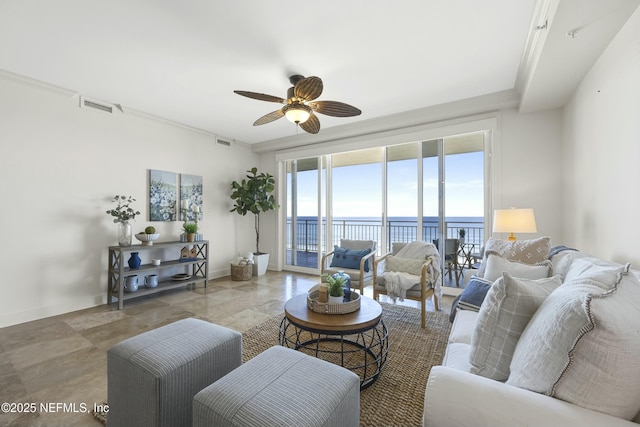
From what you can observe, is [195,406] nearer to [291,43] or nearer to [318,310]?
[318,310]

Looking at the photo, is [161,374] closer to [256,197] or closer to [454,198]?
[454,198]

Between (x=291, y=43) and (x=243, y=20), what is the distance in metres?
0.45

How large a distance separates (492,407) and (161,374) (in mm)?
1387

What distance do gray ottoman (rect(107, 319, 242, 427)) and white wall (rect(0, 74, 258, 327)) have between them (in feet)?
8.93

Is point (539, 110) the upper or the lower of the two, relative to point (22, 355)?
upper

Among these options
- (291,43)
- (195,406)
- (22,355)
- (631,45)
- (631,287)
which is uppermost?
(291,43)

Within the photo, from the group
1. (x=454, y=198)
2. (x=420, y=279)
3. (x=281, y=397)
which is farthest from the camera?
(x=454, y=198)

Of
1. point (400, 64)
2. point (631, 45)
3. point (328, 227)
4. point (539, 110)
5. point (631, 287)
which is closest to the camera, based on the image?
point (631, 287)

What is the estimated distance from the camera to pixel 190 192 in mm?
4711

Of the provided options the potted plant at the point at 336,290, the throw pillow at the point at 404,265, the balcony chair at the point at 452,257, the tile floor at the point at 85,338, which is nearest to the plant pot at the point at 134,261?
the tile floor at the point at 85,338

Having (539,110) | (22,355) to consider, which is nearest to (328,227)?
(539,110)

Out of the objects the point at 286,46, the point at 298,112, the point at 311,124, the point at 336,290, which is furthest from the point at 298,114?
the point at 336,290

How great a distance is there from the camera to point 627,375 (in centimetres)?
75

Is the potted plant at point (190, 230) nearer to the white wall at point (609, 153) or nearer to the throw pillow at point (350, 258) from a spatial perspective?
the throw pillow at point (350, 258)
